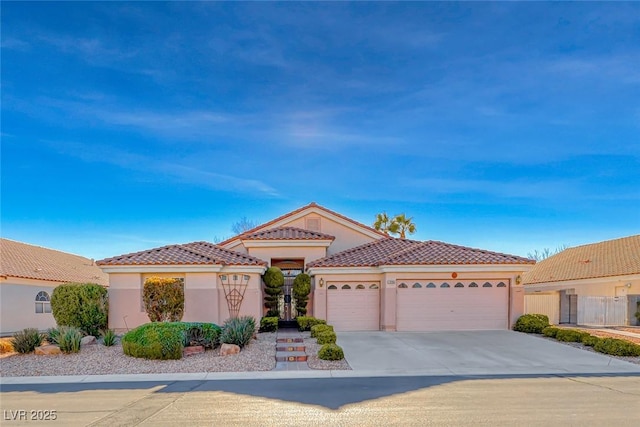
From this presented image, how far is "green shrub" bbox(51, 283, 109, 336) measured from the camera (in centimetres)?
1706

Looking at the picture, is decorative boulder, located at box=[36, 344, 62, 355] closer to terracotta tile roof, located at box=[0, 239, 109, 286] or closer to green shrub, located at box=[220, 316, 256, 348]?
green shrub, located at box=[220, 316, 256, 348]

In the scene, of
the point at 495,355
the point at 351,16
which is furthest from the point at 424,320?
the point at 351,16

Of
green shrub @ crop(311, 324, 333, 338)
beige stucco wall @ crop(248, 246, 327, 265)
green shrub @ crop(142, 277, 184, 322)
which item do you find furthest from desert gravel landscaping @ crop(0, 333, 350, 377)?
beige stucco wall @ crop(248, 246, 327, 265)

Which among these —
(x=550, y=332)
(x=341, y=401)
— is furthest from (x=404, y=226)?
(x=341, y=401)

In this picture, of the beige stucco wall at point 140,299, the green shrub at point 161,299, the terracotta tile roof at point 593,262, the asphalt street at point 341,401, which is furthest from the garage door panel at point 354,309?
the terracotta tile roof at point 593,262

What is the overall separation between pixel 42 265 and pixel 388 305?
21275 mm

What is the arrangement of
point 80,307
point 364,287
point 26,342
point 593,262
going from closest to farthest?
point 26,342 → point 80,307 → point 364,287 → point 593,262

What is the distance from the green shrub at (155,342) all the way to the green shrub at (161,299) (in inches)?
107

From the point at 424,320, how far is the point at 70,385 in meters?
14.4

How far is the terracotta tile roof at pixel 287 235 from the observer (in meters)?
23.0

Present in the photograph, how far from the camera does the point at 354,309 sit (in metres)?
20.5

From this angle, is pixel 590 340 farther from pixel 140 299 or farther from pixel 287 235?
pixel 140 299

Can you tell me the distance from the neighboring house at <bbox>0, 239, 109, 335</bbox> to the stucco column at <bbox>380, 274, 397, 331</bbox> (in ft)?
61.8

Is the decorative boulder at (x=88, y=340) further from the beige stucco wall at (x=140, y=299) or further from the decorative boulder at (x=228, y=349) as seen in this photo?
the decorative boulder at (x=228, y=349)
